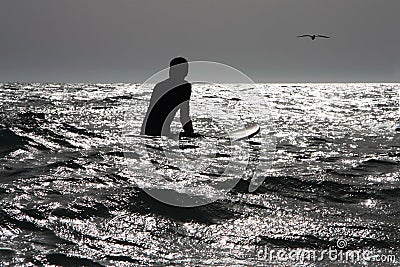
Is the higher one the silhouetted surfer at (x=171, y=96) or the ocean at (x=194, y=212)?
the silhouetted surfer at (x=171, y=96)

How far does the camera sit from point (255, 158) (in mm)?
10727

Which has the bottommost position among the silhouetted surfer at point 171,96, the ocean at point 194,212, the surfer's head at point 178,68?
the ocean at point 194,212

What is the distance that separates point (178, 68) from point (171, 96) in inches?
27.6

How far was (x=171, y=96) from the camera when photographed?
338 inches

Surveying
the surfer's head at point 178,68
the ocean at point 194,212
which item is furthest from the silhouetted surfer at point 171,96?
the ocean at point 194,212

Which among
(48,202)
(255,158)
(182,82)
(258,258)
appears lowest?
(258,258)

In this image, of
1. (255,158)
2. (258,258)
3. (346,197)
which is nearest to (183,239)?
(258,258)

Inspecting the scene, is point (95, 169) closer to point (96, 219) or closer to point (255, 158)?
point (96, 219)

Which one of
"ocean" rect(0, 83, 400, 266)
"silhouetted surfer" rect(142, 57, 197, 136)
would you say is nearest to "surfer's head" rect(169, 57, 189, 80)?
"silhouetted surfer" rect(142, 57, 197, 136)

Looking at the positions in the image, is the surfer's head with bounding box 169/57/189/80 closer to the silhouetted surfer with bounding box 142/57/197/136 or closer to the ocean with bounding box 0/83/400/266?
the silhouetted surfer with bounding box 142/57/197/136

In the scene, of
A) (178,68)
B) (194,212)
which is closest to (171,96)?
(178,68)

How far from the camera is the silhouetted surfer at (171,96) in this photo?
8.18m

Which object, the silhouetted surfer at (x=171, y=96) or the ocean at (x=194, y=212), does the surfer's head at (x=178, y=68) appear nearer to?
the silhouetted surfer at (x=171, y=96)

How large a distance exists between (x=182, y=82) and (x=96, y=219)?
3.67 m
